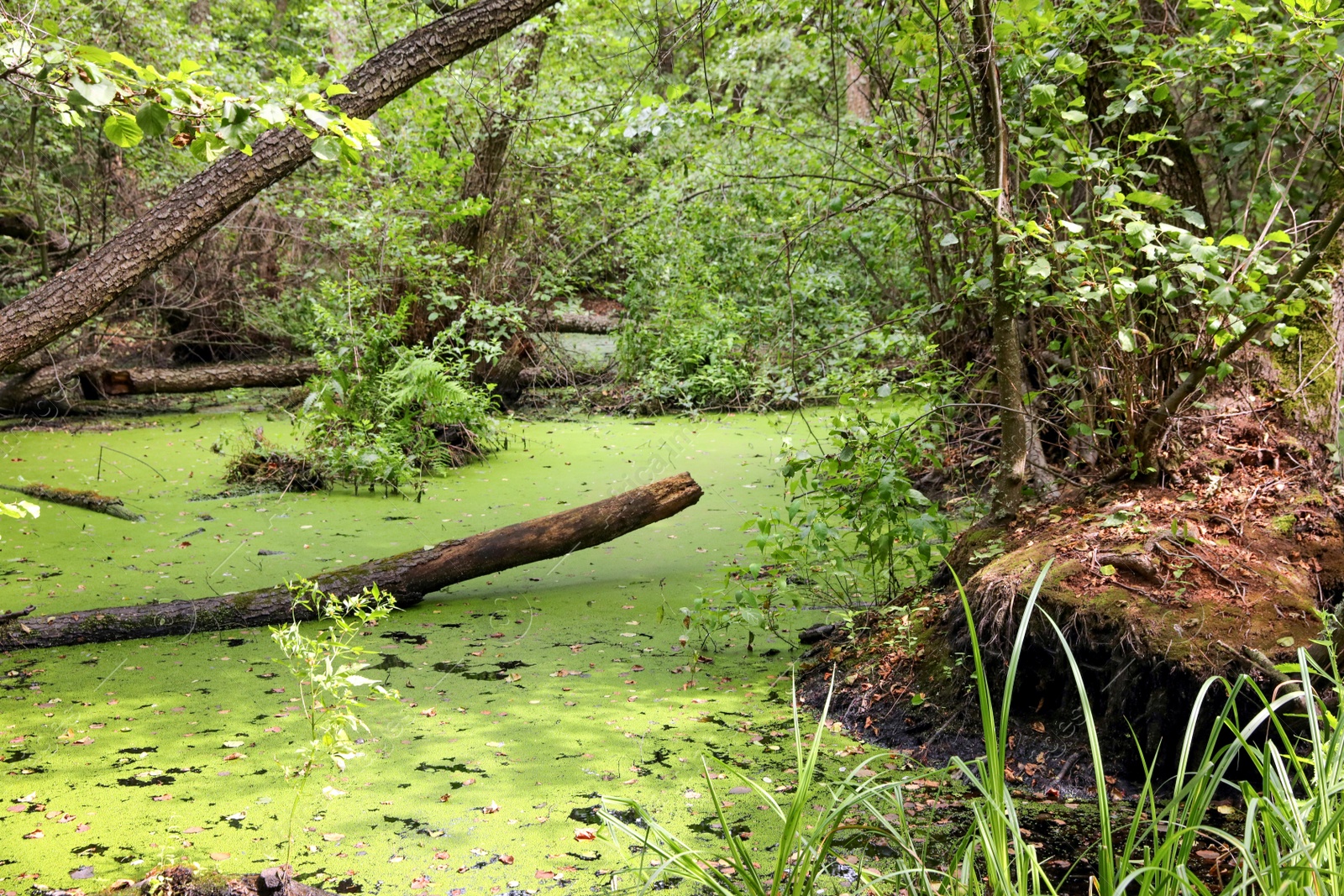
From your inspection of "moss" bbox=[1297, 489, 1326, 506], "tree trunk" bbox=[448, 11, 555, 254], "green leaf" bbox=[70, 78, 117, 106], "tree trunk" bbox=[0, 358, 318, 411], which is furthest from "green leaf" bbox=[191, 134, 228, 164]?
"tree trunk" bbox=[0, 358, 318, 411]

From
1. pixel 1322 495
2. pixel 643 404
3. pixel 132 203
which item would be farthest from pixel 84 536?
pixel 1322 495

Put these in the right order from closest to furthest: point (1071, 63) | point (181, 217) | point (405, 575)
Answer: point (1071, 63) < point (181, 217) < point (405, 575)

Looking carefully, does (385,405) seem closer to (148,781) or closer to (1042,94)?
(148,781)

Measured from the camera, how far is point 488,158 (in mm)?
7090

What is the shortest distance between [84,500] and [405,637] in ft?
7.76

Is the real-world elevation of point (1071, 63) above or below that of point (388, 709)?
above

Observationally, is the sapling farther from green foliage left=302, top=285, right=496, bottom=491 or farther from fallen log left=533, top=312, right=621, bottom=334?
fallen log left=533, top=312, right=621, bottom=334

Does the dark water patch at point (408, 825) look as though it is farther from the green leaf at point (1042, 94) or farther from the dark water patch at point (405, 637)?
the green leaf at point (1042, 94)

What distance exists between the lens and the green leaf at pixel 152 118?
192cm

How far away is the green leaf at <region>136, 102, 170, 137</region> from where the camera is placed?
192cm

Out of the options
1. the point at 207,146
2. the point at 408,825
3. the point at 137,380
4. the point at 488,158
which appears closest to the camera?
the point at 207,146

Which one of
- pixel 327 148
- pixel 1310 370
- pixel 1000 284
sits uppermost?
pixel 327 148

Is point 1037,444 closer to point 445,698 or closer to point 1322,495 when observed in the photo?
point 1322,495

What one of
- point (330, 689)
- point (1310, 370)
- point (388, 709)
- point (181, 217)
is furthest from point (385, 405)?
point (1310, 370)
